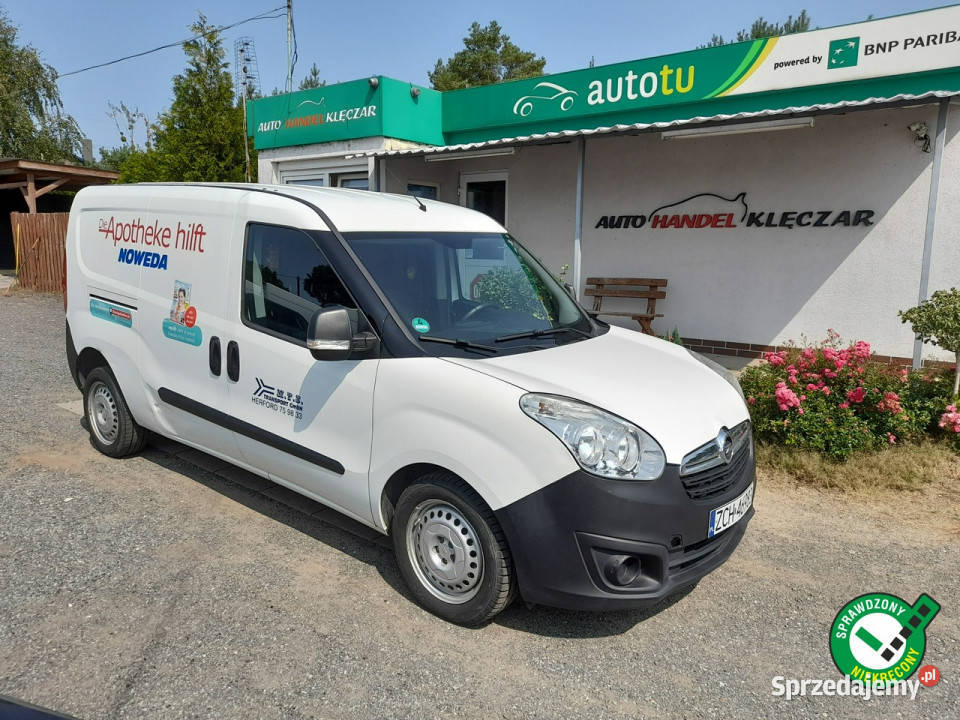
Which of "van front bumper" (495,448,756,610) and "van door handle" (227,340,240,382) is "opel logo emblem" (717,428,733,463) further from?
"van door handle" (227,340,240,382)

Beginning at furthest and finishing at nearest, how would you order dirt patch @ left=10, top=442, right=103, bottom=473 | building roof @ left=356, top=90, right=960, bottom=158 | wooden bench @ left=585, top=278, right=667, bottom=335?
wooden bench @ left=585, top=278, right=667, bottom=335 < building roof @ left=356, top=90, right=960, bottom=158 < dirt patch @ left=10, top=442, right=103, bottom=473

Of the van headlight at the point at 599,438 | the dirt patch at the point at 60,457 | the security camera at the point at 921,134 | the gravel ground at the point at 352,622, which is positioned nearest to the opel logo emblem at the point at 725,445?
the van headlight at the point at 599,438

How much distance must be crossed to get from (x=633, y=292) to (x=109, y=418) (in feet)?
22.9

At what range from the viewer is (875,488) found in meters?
5.01

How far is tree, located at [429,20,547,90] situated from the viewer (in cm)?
4438

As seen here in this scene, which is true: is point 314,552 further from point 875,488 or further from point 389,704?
point 875,488

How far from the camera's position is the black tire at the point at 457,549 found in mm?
3000

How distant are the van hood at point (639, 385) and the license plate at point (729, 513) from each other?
31 centimetres

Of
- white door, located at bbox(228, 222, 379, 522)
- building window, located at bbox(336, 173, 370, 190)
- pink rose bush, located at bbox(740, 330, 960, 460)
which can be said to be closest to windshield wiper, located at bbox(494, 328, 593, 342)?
white door, located at bbox(228, 222, 379, 522)

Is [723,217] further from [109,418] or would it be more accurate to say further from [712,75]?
[109,418]

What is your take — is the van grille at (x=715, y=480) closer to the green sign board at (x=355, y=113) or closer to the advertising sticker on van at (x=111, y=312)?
the advertising sticker on van at (x=111, y=312)

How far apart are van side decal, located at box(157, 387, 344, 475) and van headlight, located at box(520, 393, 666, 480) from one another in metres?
1.21

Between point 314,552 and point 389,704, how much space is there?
4.49 feet

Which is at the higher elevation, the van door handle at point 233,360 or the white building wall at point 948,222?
the white building wall at point 948,222
